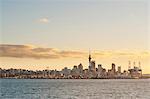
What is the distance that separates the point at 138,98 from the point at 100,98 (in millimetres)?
3050

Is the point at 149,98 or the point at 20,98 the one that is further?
the point at 20,98

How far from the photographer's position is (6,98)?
39.1 meters

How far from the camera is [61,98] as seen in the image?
126 feet

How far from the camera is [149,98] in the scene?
3700 cm

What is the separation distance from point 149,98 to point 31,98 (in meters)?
9.37

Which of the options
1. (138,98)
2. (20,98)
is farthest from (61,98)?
(138,98)

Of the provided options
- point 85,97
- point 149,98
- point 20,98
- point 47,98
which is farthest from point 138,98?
point 20,98

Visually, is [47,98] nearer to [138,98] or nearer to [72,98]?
[72,98]

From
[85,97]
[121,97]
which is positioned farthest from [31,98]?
[121,97]

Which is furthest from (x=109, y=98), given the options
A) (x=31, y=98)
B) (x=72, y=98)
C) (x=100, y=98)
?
(x=31, y=98)

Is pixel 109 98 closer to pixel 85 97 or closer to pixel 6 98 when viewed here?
pixel 85 97

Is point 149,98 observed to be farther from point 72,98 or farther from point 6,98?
point 6,98

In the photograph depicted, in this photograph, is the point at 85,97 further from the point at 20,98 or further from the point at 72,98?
the point at 20,98

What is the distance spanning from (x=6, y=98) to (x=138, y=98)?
420 inches
